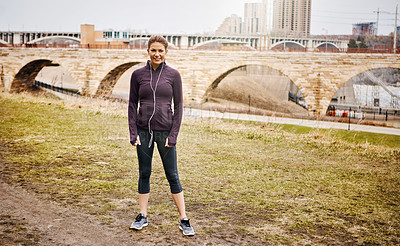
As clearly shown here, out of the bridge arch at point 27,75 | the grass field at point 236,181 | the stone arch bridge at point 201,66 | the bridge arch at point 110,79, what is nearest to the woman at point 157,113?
the grass field at point 236,181

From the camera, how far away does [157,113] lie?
3.29m

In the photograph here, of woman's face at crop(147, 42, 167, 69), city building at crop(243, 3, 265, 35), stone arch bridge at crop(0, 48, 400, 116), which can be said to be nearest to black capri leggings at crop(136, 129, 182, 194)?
woman's face at crop(147, 42, 167, 69)

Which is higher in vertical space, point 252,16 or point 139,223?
point 252,16

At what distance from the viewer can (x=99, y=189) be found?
4523 millimetres

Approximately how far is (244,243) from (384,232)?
4.55 feet

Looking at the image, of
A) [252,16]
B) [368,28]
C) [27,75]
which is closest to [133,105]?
[27,75]

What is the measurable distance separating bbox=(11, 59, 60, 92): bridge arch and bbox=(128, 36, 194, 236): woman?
108 feet

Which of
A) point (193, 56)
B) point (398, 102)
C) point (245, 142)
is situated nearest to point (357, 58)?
point (193, 56)

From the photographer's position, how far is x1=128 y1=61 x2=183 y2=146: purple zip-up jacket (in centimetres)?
328

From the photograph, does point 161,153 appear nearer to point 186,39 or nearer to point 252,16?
point 186,39

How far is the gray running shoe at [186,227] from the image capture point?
3290mm

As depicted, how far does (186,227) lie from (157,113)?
104cm

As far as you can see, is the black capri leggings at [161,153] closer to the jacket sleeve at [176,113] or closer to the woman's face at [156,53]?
the jacket sleeve at [176,113]

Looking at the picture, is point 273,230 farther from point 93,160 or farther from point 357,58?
point 357,58
